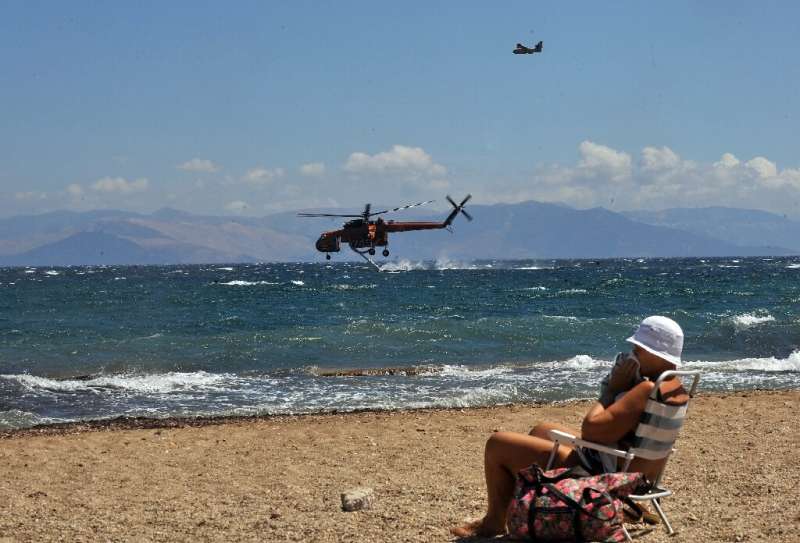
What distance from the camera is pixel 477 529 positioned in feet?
19.8

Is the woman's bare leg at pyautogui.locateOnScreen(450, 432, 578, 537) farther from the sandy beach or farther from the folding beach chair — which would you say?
the sandy beach

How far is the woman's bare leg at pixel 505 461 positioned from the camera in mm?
5785

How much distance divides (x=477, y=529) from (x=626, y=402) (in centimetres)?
138

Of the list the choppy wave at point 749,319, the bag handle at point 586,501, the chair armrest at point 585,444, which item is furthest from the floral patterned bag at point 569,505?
the choppy wave at point 749,319

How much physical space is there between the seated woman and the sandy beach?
0.78 m

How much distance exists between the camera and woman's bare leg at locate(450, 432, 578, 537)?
5.79 metres

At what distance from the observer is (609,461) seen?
5613 mm

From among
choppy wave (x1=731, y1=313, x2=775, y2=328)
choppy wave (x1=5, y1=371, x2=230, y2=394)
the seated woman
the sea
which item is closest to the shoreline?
the sea

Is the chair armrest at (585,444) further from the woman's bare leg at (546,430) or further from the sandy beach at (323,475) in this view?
the sandy beach at (323,475)

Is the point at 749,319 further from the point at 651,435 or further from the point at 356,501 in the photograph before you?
the point at 651,435

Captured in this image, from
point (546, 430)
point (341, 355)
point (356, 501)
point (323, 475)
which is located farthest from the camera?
point (341, 355)

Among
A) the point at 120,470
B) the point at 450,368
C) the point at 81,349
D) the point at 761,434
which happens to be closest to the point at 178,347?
the point at 81,349

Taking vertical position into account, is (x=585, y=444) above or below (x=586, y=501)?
above

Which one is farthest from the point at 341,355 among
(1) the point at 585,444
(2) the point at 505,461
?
(1) the point at 585,444
